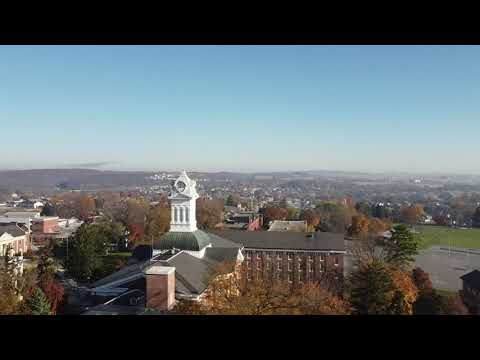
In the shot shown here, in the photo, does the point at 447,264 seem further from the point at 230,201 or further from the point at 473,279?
the point at 230,201

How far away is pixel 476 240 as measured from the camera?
20.2 meters

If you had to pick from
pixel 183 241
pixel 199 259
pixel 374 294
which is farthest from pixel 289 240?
pixel 374 294

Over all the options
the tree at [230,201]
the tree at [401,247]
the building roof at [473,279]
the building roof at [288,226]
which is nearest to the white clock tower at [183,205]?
the tree at [401,247]

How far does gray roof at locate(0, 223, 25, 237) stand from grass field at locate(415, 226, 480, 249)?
1774cm

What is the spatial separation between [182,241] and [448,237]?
13855mm

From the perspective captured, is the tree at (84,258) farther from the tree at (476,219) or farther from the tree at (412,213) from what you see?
the tree at (476,219)

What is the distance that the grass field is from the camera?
19562 mm

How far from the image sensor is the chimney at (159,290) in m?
9.93

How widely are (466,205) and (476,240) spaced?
6.84 ft

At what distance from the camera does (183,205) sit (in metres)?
15.4

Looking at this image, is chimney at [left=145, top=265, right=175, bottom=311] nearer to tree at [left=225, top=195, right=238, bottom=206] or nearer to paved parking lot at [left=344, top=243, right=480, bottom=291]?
paved parking lot at [left=344, top=243, right=480, bottom=291]

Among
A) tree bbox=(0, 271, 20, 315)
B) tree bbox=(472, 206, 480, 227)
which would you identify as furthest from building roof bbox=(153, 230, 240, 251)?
tree bbox=(472, 206, 480, 227)
